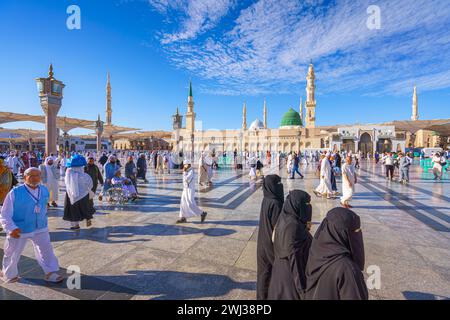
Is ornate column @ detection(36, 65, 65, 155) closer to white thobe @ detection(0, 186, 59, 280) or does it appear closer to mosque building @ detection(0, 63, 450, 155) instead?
mosque building @ detection(0, 63, 450, 155)

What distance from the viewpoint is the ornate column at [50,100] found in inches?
511

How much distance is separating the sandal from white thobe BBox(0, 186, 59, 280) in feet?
0.14

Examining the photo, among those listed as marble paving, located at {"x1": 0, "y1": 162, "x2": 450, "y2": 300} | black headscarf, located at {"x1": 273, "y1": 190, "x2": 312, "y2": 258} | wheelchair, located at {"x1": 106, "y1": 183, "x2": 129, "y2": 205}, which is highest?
black headscarf, located at {"x1": 273, "y1": 190, "x2": 312, "y2": 258}

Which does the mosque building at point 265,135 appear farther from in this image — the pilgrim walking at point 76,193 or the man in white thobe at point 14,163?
the pilgrim walking at point 76,193

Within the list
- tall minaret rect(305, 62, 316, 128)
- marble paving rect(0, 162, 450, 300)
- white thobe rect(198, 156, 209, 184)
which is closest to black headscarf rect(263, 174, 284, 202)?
marble paving rect(0, 162, 450, 300)

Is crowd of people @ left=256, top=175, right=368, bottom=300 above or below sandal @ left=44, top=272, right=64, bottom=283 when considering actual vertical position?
above

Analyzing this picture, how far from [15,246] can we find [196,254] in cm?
193

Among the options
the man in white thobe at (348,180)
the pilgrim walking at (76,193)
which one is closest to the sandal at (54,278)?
the pilgrim walking at (76,193)

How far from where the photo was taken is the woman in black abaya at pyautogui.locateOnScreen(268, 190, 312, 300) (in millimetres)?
1486

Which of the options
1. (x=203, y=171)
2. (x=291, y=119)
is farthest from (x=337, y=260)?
(x=291, y=119)

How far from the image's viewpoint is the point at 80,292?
2.21 m

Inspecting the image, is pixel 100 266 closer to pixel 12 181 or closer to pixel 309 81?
pixel 12 181

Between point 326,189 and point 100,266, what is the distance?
5.85 m
